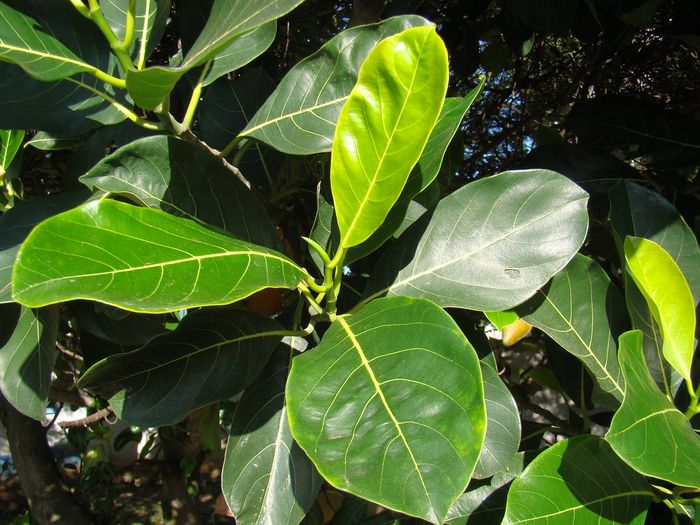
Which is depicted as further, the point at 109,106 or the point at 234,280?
the point at 109,106

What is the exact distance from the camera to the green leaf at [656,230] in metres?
0.96

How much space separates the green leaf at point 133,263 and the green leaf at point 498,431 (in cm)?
42

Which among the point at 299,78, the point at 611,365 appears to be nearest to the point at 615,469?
the point at 611,365

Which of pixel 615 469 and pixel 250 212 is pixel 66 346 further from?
pixel 615 469

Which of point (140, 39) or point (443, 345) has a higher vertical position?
point (140, 39)

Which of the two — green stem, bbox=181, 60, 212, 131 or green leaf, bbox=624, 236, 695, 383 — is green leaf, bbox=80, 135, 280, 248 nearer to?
green stem, bbox=181, 60, 212, 131

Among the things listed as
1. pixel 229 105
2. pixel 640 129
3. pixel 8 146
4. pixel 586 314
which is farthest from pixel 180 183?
pixel 640 129

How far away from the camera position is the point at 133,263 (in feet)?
1.96

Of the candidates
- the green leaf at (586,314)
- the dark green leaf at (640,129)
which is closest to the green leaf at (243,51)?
the green leaf at (586,314)

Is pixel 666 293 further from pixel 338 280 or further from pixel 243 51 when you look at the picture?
pixel 243 51

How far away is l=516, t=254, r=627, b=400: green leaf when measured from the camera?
0.94 m

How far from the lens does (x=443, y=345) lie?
2.17ft

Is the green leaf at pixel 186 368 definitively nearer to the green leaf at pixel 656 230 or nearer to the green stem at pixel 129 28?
the green stem at pixel 129 28

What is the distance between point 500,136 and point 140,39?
142 centimetres
